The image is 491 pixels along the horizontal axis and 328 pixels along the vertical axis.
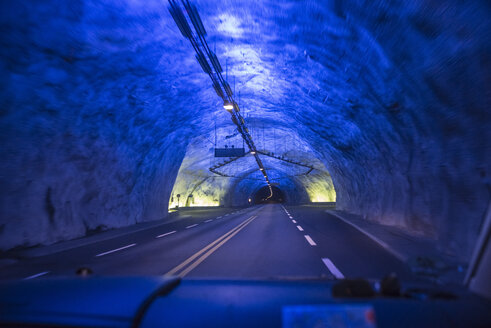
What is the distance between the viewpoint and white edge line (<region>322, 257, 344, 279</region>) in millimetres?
5405

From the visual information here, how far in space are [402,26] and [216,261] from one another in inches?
292

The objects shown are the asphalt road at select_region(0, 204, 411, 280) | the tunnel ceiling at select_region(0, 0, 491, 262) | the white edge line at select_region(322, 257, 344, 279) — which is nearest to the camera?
the white edge line at select_region(322, 257, 344, 279)

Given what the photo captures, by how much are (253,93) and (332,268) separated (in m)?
13.9

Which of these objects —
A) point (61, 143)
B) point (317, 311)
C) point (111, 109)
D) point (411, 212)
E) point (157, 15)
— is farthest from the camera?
point (111, 109)

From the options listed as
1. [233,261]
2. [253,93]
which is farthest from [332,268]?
[253,93]

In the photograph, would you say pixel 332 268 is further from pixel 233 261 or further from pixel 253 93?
pixel 253 93

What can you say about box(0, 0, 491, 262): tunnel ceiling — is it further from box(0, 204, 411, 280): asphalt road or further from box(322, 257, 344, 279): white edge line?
box(322, 257, 344, 279): white edge line

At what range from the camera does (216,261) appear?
7.00 metres

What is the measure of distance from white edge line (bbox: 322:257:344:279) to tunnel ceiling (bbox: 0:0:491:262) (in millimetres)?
3198

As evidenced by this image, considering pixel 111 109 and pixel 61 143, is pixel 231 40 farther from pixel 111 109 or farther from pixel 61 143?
pixel 61 143

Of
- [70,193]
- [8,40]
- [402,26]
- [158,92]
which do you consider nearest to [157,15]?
[8,40]

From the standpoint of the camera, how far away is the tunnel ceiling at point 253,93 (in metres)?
6.40

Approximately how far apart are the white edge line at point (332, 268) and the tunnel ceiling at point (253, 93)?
320cm

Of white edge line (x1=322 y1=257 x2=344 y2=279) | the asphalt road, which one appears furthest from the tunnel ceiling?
white edge line (x1=322 y1=257 x2=344 y2=279)
